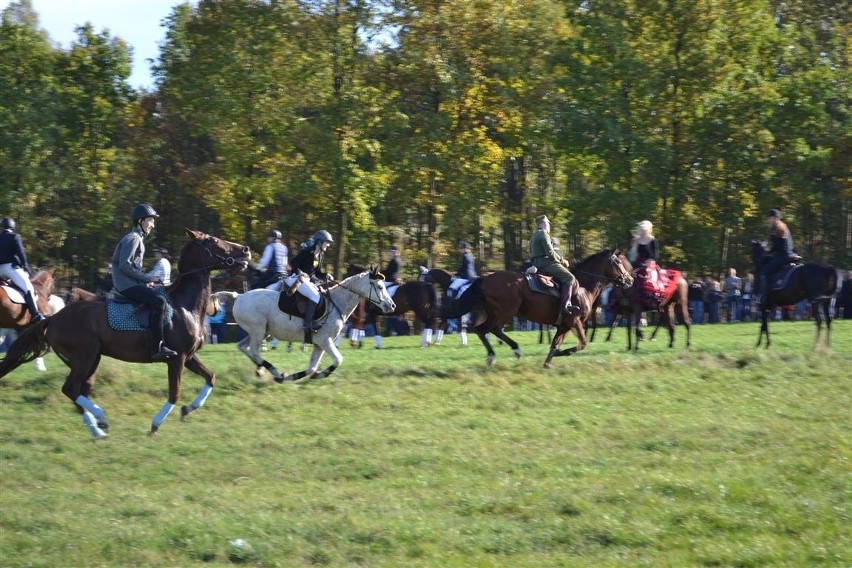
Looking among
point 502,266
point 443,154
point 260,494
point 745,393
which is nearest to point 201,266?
point 260,494

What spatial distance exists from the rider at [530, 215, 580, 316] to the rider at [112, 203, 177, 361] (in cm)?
860

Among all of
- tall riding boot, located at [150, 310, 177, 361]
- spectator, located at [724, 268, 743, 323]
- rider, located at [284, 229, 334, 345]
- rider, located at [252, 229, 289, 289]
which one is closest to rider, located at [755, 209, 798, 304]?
rider, located at [284, 229, 334, 345]

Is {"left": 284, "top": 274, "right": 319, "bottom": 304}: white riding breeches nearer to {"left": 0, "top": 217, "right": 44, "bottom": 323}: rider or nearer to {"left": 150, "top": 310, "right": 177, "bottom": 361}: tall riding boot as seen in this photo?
{"left": 150, "top": 310, "right": 177, "bottom": 361}: tall riding boot

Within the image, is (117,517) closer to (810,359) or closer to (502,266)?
(810,359)

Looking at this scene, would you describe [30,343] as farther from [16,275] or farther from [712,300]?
[712,300]

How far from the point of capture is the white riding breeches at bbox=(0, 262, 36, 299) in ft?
76.3

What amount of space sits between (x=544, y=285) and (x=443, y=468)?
849 centimetres

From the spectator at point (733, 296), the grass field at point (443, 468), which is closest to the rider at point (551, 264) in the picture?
the grass field at point (443, 468)

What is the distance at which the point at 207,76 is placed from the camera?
1672 inches

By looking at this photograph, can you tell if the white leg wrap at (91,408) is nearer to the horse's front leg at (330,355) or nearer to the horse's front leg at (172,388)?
the horse's front leg at (172,388)

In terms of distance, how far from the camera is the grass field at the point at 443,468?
1295 centimetres

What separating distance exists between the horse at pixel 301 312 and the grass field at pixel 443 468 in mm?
489

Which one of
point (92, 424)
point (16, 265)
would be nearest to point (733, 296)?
point (16, 265)

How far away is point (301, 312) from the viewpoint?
21.3m
